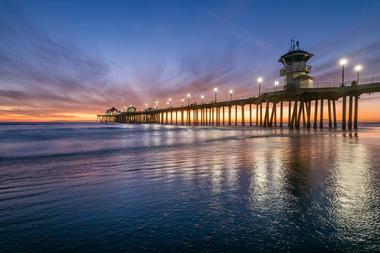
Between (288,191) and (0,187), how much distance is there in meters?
7.49

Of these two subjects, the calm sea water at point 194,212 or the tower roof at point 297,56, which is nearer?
the calm sea water at point 194,212

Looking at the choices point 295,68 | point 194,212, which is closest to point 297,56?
point 295,68

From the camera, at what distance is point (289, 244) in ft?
10.6

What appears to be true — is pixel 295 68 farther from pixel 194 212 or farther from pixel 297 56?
pixel 194 212

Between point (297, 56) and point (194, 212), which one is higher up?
point (297, 56)

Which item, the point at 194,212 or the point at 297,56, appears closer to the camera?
the point at 194,212

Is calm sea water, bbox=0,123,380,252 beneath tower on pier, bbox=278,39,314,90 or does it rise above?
beneath

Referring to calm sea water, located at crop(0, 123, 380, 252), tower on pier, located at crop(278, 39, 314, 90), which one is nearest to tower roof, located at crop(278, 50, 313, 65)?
tower on pier, located at crop(278, 39, 314, 90)

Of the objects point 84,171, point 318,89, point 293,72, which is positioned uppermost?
point 293,72

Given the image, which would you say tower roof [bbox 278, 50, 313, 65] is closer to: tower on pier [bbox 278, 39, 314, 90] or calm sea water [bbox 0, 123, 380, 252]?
tower on pier [bbox 278, 39, 314, 90]

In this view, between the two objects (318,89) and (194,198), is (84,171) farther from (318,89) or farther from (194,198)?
(318,89)

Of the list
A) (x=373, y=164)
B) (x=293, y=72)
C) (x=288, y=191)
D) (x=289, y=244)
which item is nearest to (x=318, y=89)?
(x=293, y=72)

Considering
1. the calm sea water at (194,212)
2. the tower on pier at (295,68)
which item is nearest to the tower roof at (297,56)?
the tower on pier at (295,68)

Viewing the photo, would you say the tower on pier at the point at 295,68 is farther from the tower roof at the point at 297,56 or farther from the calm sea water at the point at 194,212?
the calm sea water at the point at 194,212
